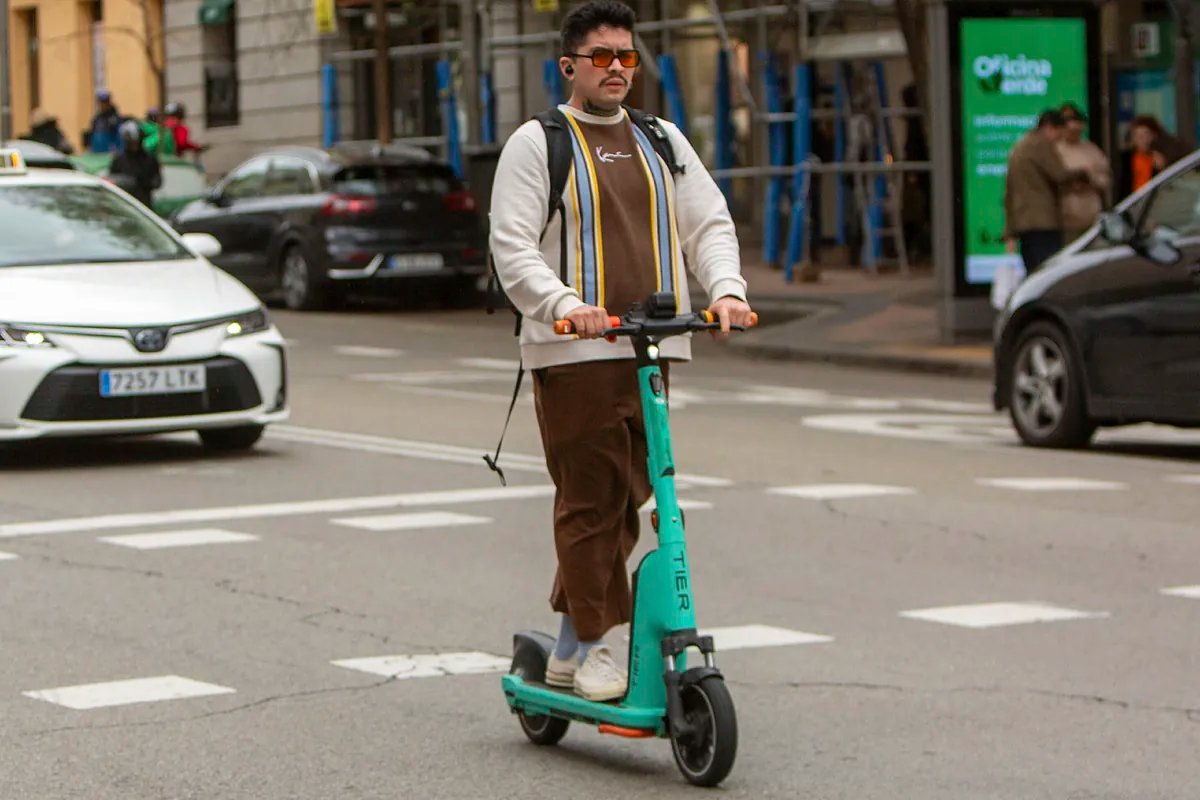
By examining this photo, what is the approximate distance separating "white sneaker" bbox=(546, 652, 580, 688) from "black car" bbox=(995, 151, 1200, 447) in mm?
7340

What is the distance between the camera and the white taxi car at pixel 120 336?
12312 mm

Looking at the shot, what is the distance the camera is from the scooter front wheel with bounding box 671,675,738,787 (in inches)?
224

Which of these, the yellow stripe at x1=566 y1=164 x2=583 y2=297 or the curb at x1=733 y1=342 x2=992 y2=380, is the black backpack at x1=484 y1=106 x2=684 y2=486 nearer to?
the yellow stripe at x1=566 y1=164 x2=583 y2=297

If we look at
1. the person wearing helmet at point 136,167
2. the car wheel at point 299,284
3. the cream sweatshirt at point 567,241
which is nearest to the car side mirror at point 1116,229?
the cream sweatshirt at point 567,241

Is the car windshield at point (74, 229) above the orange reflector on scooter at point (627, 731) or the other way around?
above

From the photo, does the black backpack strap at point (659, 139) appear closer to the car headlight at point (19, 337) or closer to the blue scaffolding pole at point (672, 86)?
the car headlight at point (19, 337)

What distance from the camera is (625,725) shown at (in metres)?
5.91

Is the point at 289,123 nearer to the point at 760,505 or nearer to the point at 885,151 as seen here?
the point at 885,151

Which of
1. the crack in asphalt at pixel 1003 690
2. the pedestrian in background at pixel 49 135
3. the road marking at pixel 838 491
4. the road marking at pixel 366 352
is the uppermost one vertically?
the pedestrian in background at pixel 49 135

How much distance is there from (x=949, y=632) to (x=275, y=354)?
5714 millimetres

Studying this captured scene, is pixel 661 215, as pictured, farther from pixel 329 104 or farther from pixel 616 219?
pixel 329 104

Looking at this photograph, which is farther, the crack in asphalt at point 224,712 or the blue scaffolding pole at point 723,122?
the blue scaffolding pole at point 723,122

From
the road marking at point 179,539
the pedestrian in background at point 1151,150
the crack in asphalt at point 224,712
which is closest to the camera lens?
the crack in asphalt at point 224,712

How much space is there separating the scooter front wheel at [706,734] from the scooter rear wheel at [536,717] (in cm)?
56
